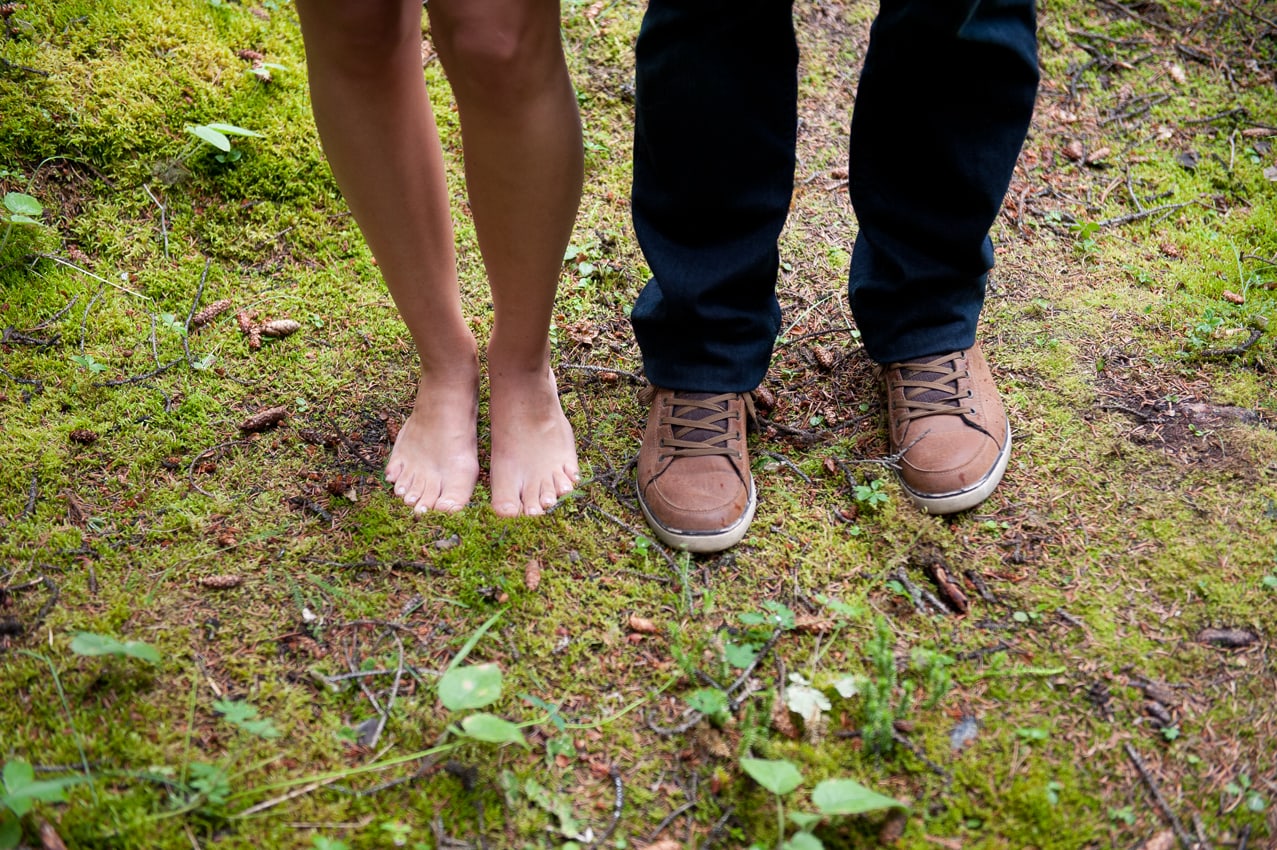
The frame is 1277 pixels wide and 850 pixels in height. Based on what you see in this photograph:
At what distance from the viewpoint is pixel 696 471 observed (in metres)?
1.88

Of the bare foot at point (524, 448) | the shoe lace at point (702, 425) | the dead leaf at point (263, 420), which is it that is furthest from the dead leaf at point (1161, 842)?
the dead leaf at point (263, 420)

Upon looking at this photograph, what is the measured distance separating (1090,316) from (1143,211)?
60cm

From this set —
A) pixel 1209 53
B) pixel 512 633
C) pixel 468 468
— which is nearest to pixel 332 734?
pixel 512 633

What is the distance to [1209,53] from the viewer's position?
334cm

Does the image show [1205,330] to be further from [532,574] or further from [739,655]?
[532,574]

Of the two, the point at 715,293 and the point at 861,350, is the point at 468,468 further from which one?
the point at 861,350

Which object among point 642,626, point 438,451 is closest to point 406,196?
point 438,451

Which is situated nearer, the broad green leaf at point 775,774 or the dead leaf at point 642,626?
the broad green leaf at point 775,774

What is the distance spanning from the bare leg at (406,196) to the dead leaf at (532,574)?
231mm

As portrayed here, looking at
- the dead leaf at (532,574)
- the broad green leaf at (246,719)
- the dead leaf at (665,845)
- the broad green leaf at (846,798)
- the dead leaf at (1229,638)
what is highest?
the broad green leaf at (846,798)

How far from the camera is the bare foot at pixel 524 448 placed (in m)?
1.91

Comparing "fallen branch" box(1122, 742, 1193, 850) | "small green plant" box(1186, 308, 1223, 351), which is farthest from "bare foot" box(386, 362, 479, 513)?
"small green plant" box(1186, 308, 1223, 351)

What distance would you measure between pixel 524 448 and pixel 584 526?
22cm

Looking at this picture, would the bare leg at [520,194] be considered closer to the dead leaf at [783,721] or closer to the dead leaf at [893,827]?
the dead leaf at [783,721]
